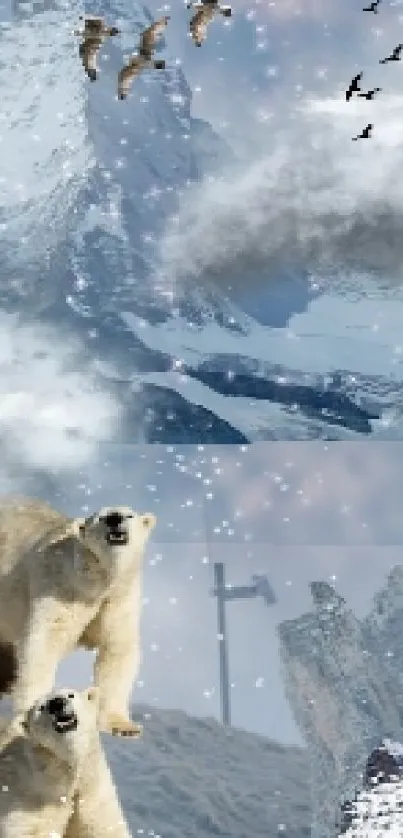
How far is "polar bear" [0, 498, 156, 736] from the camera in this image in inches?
90.7

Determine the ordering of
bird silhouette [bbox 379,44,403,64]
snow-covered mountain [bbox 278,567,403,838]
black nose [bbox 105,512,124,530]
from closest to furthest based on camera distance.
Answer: black nose [bbox 105,512,124,530] < snow-covered mountain [bbox 278,567,403,838] < bird silhouette [bbox 379,44,403,64]

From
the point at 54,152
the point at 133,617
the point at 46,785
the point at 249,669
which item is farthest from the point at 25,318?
the point at 46,785

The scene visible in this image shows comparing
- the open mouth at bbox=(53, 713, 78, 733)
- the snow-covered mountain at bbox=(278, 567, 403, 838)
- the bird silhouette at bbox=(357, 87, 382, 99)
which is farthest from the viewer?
the bird silhouette at bbox=(357, 87, 382, 99)

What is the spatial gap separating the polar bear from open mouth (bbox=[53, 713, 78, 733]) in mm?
361

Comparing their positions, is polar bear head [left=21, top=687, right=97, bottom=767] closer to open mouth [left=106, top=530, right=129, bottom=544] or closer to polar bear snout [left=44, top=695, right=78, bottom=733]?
polar bear snout [left=44, top=695, right=78, bottom=733]

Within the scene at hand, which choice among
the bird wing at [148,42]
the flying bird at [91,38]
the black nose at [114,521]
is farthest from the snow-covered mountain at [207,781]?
the bird wing at [148,42]

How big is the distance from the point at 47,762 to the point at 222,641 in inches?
86.8

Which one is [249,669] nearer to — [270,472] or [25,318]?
[270,472]

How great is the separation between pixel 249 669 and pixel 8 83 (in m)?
3.37

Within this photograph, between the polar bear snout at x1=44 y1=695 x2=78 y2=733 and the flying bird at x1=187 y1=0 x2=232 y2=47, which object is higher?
the flying bird at x1=187 y1=0 x2=232 y2=47

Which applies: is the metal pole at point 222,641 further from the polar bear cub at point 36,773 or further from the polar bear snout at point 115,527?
the polar bear cub at point 36,773

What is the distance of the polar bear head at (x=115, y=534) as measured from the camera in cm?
228

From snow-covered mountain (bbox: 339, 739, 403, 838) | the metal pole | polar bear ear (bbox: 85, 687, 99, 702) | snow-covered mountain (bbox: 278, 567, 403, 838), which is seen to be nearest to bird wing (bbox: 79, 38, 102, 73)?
the metal pole

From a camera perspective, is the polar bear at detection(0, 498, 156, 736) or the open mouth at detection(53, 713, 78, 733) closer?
the open mouth at detection(53, 713, 78, 733)
